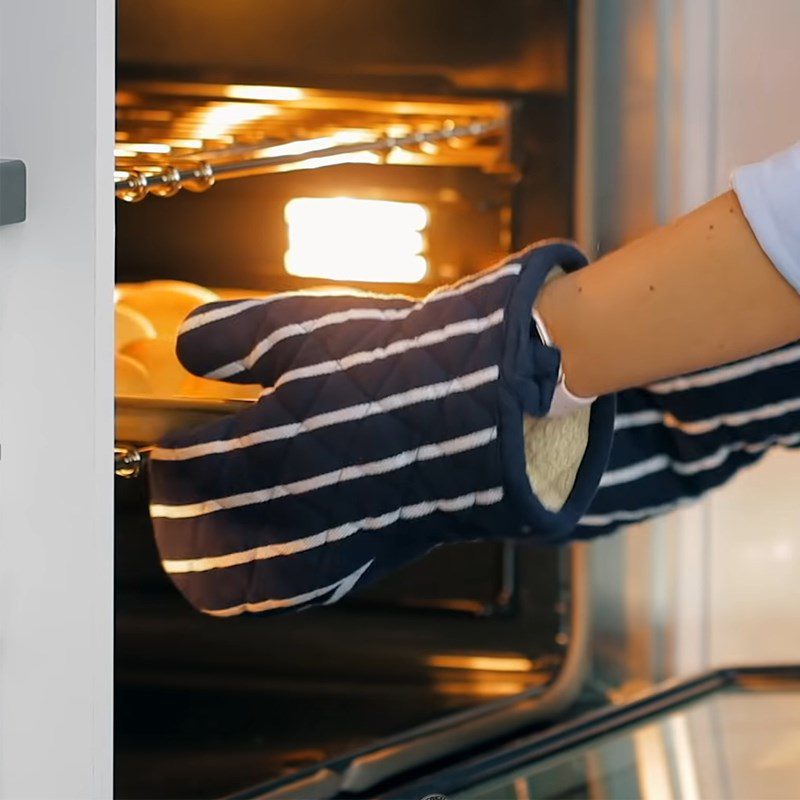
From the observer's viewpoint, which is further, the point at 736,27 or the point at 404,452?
the point at 736,27

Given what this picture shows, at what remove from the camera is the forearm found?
0.62 metres

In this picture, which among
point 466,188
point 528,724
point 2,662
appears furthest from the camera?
point 528,724

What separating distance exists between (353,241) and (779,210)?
26 cm

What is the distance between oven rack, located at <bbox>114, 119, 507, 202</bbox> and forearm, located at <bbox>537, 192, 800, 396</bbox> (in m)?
0.17

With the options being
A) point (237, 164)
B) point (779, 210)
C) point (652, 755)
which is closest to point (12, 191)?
point (237, 164)

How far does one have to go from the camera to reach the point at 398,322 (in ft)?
2.33

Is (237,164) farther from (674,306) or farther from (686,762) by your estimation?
(686,762)

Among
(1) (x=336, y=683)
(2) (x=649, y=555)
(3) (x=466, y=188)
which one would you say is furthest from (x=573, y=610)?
(3) (x=466, y=188)

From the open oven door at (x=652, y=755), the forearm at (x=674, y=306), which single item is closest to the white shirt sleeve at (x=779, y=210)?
the forearm at (x=674, y=306)

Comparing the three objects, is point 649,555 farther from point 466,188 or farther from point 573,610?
point 466,188

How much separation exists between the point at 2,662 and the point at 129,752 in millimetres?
208

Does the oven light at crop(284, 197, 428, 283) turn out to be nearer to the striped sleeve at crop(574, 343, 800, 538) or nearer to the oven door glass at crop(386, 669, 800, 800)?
the striped sleeve at crop(574, 343, 800, 538)

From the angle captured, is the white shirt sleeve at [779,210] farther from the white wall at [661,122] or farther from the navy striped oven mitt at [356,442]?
the white wall at [661,122]

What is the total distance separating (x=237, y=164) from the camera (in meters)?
0.76
